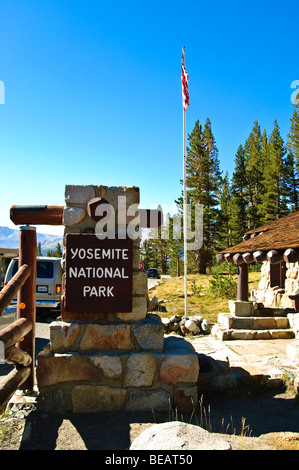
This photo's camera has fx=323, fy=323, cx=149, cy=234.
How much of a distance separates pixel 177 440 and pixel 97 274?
6.03ft

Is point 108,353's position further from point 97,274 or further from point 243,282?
point 243,282

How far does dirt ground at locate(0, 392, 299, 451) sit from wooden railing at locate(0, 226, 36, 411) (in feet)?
1.11

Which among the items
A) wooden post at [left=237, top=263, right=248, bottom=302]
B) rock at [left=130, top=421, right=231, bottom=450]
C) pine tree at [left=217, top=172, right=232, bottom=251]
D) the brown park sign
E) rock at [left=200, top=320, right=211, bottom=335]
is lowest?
rock at [left=200, top=320, right=211, bottom=335]

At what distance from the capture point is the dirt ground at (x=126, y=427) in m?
2.79

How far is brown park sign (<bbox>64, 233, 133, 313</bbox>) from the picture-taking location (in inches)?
139

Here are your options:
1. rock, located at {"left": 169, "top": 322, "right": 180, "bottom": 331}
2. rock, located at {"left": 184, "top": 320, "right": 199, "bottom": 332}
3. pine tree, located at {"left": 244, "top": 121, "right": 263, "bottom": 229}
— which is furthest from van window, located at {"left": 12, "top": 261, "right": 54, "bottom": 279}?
pine tree, located at {"left": 244, "top": 121, "right": 263, "bottom": 229}

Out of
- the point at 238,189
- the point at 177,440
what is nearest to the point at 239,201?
the point at 238,189

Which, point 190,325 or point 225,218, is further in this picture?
point 225,218

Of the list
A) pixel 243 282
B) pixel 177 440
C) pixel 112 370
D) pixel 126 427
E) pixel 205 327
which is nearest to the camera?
pixel 177 440

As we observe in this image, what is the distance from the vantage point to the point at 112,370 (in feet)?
11.2

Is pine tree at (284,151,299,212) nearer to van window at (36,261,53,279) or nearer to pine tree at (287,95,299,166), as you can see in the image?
pine tree at (287,95,299,166)

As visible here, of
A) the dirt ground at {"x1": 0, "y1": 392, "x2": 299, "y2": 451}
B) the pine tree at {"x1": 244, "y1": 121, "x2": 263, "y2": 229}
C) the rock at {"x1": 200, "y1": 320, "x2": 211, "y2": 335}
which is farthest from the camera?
the pine tree at {"x1": 244, "y1": 121, "x2": 263, "y2": 229}
